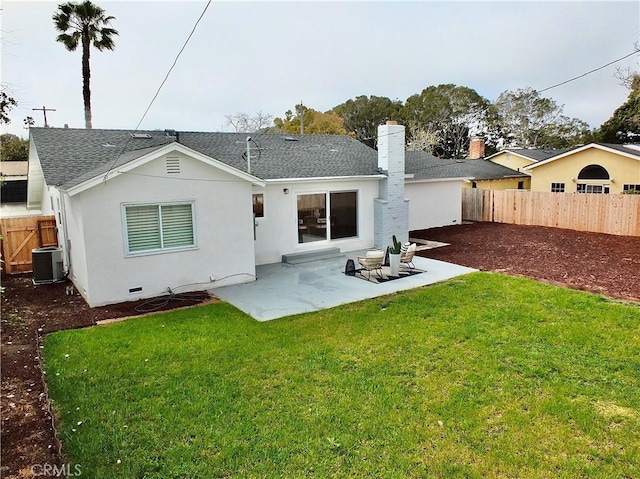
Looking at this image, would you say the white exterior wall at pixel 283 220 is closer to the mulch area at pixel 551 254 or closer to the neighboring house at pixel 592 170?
the mulch area at pixel 551 254

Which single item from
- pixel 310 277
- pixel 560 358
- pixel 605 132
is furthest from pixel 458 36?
pixel 605 132

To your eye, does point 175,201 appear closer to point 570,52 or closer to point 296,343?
point 296,343

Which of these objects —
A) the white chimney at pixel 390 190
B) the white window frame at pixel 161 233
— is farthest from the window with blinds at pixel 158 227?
the white chimney at pixel 390 190

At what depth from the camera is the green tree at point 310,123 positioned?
40.6 meters

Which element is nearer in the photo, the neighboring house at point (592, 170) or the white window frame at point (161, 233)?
the white window frame at point (161, 233)

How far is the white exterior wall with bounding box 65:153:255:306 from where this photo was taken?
9.04 metres

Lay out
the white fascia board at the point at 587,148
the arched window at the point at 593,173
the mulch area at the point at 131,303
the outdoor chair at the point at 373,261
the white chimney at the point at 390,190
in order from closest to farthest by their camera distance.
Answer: the mulch area at the point at 131,303 < the outdoor chair at the point at 373,261 < the white chimney at the point at 390,190 < the white fascia board at the point at 587,148 < the arched window at the point at 593,173

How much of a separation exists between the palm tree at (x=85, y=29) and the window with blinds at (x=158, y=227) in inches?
772

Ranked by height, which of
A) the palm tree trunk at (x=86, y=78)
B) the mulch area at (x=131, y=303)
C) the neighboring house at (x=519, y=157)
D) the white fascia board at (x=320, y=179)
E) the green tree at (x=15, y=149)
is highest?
the palm tree trunk at (x=86, y=78)

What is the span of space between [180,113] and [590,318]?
703 inches

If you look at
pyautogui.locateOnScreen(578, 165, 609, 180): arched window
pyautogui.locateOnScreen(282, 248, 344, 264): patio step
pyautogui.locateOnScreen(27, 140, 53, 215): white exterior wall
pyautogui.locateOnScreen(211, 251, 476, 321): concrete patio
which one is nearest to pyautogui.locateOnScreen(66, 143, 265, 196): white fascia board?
pyautogui.locateOnScreen(211, 251, 476, 321): concrete patio

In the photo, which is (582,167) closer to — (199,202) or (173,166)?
(199,202)

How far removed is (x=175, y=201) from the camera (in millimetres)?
9742

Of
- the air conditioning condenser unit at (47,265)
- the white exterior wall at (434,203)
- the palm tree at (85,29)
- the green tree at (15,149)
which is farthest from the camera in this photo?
the green tree at (15,149)
